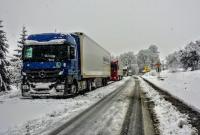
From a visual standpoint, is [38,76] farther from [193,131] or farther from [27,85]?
[193,131]

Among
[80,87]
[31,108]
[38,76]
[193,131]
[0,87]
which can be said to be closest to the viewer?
[193,131]

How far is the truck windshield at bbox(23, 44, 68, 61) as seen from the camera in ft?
61.0

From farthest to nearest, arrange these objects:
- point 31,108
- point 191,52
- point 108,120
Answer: point 191,52 → point 31,108 → point 108,120

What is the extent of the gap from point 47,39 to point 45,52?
868 millimetres

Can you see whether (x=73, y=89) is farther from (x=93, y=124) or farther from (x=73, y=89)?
(x=93, y=124)

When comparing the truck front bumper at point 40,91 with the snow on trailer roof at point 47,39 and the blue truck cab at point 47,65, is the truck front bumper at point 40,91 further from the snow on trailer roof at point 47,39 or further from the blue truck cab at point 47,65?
the snow on trailer roof at point 47,39

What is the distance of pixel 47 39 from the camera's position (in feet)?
62.8

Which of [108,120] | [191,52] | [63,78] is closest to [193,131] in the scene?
[108,120]

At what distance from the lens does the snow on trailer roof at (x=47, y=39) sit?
62.2 ft

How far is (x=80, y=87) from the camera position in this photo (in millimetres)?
22531

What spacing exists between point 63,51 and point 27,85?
2.84m

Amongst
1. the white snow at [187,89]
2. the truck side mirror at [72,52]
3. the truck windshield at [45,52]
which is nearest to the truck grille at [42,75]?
the truck windshield at [45,52]

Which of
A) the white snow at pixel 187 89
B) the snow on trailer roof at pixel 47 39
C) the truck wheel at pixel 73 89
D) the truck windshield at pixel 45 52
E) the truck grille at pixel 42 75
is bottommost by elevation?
the white snow at pixel 187 89

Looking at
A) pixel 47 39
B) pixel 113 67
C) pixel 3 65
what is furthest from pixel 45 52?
pixel 113 67
